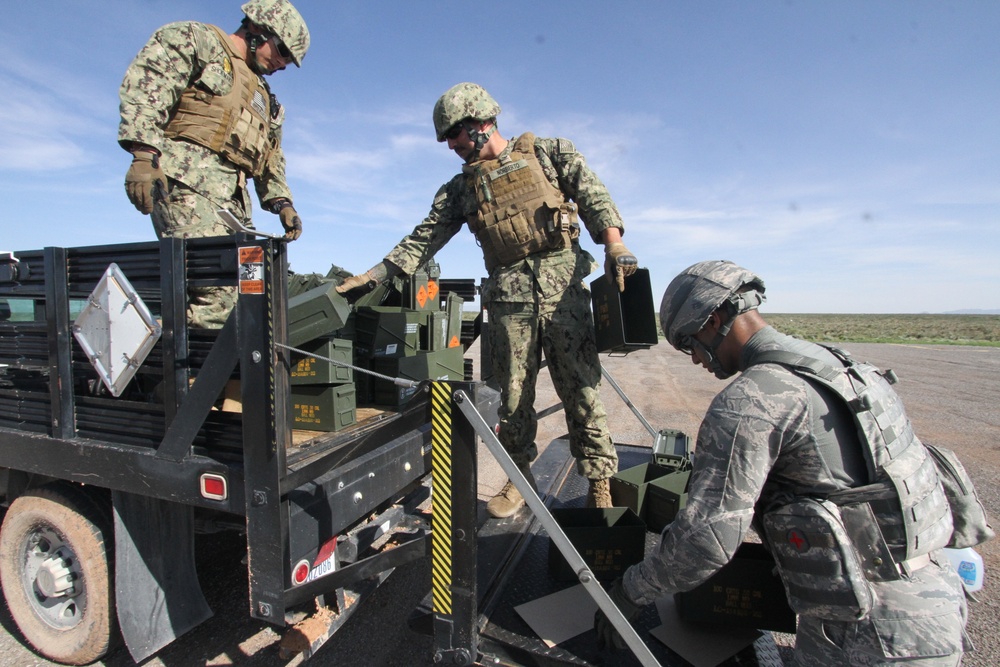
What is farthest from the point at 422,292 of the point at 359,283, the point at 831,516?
the point at 831,516

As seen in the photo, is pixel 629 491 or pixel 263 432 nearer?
pixel 263 432

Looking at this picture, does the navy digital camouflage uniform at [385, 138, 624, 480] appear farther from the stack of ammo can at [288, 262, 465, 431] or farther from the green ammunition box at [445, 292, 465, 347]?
the green ammunition box at [445, 292, 465, 347]

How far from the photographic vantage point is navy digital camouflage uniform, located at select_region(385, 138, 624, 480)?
119 inches

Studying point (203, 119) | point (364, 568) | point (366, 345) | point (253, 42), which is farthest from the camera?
point (366, 345)

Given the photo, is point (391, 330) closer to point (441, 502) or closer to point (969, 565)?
point (441, 502)

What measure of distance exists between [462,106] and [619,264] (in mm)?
1221

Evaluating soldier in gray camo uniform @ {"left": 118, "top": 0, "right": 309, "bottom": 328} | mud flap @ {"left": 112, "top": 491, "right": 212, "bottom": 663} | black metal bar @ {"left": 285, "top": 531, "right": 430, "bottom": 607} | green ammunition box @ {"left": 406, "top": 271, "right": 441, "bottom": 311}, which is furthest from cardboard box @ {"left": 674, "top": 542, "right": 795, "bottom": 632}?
green ammunition box @ {"left": 406, "top": 271, "right": 441, "bottom": 311}

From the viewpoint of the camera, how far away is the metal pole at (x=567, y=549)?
5.51 ft

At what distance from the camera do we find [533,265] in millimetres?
3076

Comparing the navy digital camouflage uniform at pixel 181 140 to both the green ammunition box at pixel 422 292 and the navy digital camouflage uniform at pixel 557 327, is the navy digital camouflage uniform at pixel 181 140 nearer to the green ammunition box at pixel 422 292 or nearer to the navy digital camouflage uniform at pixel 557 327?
the navy digital camouflage uniform at pixel 557 327

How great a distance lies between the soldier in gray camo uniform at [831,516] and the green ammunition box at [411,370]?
6.82 feet

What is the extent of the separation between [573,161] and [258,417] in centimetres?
216

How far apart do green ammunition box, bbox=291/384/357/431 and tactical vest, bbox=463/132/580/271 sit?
1.20 m

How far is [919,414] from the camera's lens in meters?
7.91
